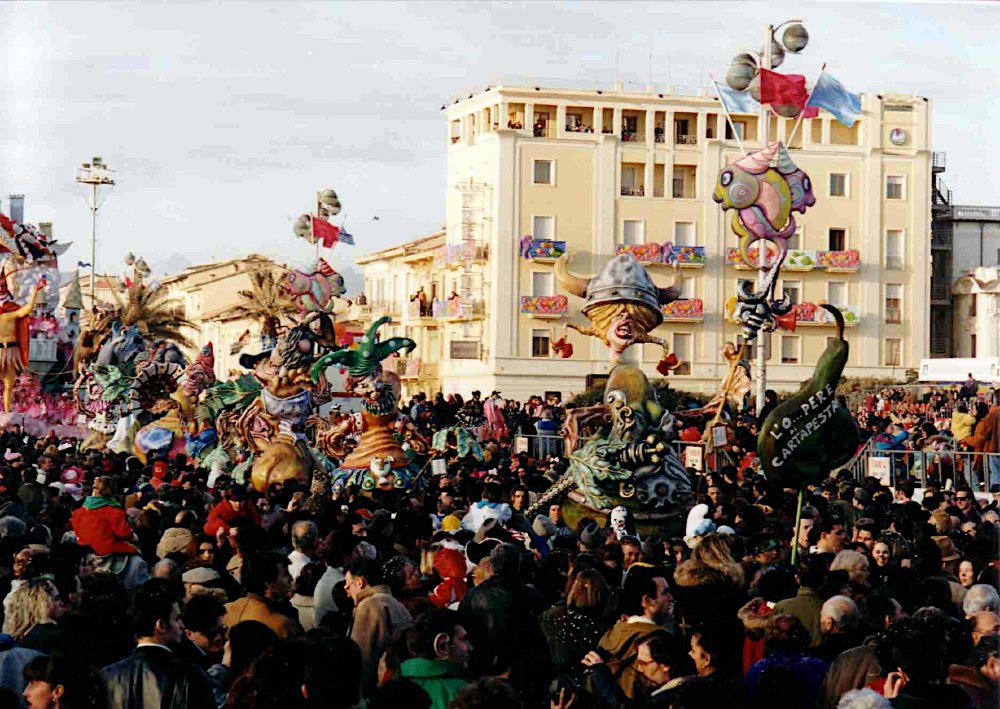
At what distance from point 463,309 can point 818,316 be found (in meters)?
13.2

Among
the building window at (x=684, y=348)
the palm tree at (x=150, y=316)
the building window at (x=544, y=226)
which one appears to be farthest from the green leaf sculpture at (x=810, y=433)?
the building window at (x=684, y=348)

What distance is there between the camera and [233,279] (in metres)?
87.7

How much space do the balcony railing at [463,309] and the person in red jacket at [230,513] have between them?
163ft

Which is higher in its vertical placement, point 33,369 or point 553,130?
point 553,130

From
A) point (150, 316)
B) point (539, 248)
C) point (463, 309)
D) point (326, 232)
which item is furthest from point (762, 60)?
point (150, 316)

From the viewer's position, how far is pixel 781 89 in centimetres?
4038

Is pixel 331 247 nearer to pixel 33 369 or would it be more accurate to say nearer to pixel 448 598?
pixel 33 369

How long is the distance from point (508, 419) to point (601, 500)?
17787 mm

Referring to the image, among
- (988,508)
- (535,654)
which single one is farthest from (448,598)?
(988,508)

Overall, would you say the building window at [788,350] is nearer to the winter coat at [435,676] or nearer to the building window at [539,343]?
the building window at [539,343]

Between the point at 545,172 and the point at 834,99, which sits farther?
the point at 545,172

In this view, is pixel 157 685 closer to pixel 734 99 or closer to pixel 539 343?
pixel 734 99

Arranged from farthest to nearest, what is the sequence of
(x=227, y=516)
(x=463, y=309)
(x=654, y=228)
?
(x=654, y=228), (x=463, y=309), (x=227, y=516)

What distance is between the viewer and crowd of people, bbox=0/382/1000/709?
657cm
